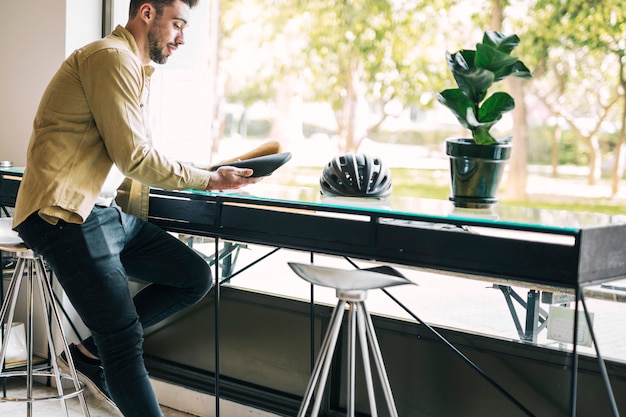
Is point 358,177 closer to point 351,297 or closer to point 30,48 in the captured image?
point 351,297

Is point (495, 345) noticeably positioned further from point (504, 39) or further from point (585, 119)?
point (585, 119)

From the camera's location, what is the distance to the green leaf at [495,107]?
102 inches

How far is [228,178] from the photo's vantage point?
2.88 metres

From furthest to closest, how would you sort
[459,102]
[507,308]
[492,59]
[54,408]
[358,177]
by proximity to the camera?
[54,408], [507,308], [358,177], [459,102], [492,59]

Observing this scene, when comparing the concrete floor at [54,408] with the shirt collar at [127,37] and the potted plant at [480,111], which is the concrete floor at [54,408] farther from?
the potted plant at [480,111]

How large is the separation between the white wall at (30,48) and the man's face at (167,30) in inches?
50.8

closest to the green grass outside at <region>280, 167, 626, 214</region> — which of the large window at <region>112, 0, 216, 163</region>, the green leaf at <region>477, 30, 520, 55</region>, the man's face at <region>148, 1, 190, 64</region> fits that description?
the large window at <region>112, 0, 216, 163</region>

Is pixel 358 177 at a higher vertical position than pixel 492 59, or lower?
lower

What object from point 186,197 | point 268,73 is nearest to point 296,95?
point 268,73

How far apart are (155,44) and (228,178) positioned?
55 cm

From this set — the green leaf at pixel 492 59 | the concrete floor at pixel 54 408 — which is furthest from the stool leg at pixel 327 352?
the concrete floor at pixel 54 408

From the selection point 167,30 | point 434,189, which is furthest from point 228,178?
point 434,189

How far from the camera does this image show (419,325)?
315cm

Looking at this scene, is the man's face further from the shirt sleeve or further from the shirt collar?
the shirt sleeve
